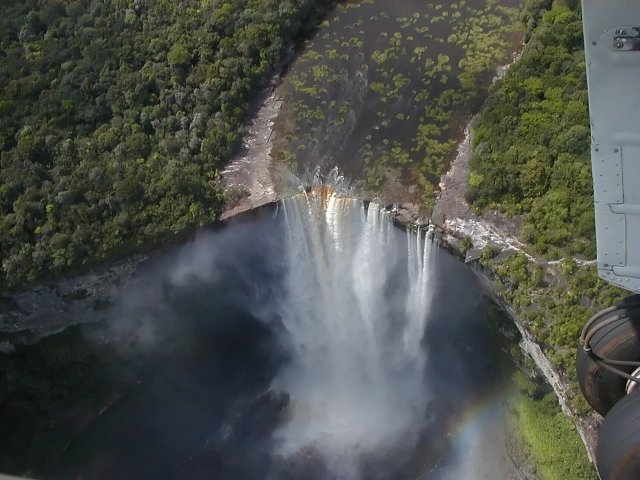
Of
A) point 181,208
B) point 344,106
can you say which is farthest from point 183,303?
point 344,106

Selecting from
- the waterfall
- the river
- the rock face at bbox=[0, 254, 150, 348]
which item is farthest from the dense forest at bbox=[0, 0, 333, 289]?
the waterfall

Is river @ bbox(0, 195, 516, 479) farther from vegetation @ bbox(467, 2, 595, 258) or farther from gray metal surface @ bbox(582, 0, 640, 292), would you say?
gray metal surface @ bbox(582, 0, 640, 292)

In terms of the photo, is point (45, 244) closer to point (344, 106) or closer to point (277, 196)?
point (277, 196)

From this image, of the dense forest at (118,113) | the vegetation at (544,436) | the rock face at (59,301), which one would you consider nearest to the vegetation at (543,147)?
the vegetation at (544,436)

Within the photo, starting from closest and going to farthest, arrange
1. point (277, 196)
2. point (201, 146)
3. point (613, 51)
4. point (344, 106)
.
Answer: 1. point (613, 51)
2. point (277, 196)
3. point (201, 146)
4. point (344, 106)

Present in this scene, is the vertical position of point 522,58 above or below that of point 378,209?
above

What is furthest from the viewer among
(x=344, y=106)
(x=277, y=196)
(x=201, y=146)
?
(x=344, y=106)

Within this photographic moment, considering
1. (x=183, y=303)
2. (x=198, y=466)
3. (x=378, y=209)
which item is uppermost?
(x=378, y=209)
